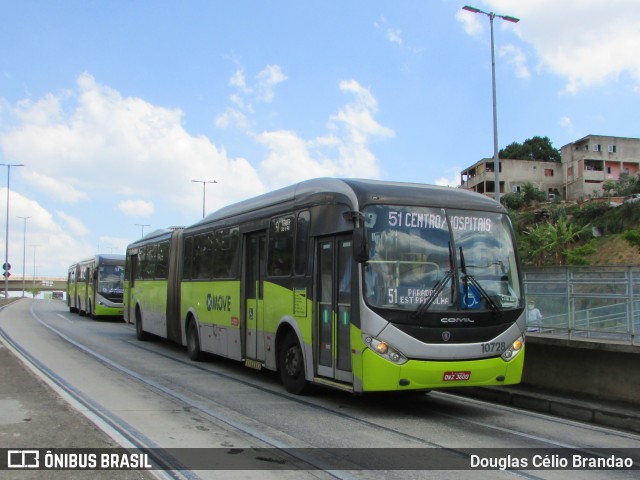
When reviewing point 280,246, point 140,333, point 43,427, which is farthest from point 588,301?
point 140,333

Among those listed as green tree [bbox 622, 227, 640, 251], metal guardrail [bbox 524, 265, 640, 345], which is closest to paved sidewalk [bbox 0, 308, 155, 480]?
metal guardrail [bbox 524, 265, 640, 345]

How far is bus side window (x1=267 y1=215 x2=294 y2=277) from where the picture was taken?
35.2 feet

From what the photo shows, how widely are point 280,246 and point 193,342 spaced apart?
18.7 ft

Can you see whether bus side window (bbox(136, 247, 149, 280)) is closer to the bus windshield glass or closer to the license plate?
the bus windshield glass

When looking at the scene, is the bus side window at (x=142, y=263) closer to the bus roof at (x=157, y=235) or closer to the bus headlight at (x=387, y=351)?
the bus roof at (x=157, y=235)

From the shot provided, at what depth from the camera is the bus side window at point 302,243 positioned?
400 inches

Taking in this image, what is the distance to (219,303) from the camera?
13.7 metres

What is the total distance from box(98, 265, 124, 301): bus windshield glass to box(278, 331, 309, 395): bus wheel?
899 inches

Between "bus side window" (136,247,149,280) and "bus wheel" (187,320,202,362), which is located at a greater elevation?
"bus side window" (136,247,149,280)

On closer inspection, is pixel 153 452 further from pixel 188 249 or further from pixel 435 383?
pixel 188 249

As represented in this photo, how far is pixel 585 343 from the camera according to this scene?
9.95m

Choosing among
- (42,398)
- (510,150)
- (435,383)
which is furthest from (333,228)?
(510,150)

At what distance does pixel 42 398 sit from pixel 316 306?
4.27 meters

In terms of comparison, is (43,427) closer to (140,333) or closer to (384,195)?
(384,195)
